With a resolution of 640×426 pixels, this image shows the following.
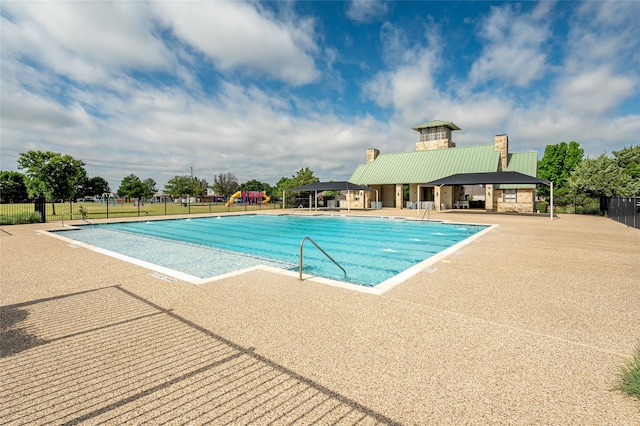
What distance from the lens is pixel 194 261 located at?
898cm

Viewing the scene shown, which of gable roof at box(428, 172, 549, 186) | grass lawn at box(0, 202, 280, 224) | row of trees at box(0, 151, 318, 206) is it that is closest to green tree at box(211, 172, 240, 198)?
row of trees at box(0, 151, 318, 206)

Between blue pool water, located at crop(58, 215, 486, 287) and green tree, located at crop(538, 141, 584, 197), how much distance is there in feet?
161

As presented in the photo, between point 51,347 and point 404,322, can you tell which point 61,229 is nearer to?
point 51,347

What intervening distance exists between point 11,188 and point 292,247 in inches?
3301

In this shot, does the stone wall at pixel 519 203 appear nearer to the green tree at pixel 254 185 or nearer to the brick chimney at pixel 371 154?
the brick chimney at pixel 371 154

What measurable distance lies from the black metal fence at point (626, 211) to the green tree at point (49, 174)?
37203 mm

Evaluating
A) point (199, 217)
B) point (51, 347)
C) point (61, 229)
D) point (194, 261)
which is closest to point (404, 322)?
point (51, 347)

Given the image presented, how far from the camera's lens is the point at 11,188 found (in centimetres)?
6438

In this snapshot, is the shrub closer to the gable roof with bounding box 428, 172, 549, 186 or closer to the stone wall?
the gable roof with bounding box 428, 172, 549, 186

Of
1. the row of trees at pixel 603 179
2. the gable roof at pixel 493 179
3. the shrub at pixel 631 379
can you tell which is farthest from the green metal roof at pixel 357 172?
the shrub at pixel 631 379

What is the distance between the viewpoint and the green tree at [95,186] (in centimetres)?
9531

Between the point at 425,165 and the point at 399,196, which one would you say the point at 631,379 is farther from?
the point at 425,165

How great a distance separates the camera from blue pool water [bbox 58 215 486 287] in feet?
27.8

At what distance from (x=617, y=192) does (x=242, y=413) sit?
97.3 feet
